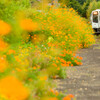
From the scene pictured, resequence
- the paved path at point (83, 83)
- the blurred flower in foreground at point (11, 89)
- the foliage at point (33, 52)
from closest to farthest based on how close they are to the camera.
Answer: the blurred flower in foreground at point (11, 89), the foliage at point (33, 52), the paved path at point (83, 83)

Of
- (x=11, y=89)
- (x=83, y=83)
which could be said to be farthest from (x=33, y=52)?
(x=11, y=89)

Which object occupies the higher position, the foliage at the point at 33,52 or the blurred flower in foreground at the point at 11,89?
the blurred flower in foreground at the point at 11,89

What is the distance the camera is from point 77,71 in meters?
9.75

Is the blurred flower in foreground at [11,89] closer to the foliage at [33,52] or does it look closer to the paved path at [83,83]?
the foliage at [33,52]

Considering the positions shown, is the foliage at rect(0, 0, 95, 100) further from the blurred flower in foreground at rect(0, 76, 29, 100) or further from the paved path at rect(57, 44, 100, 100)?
the paved path at rect(57, 44, 100, 100)

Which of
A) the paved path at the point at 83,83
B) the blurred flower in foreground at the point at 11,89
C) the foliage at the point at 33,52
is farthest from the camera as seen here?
the paved path at the point at 83,83

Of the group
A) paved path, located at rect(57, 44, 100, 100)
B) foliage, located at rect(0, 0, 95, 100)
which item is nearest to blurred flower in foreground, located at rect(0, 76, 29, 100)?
foliage, located at rect(0, 0, 95, 100)

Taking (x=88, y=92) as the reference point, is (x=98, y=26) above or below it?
below

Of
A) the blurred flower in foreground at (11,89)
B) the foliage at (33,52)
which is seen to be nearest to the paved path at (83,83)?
the foliage at (33,52)

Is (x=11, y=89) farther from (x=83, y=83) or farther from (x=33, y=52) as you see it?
(x=33, y=52)

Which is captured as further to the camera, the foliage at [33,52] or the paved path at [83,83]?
the paved path at [83,83]

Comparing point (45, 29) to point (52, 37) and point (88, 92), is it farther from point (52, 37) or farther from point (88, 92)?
point (88, 92)

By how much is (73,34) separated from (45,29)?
200cm

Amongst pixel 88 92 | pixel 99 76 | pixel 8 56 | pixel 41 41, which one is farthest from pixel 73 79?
pixel 41 41
